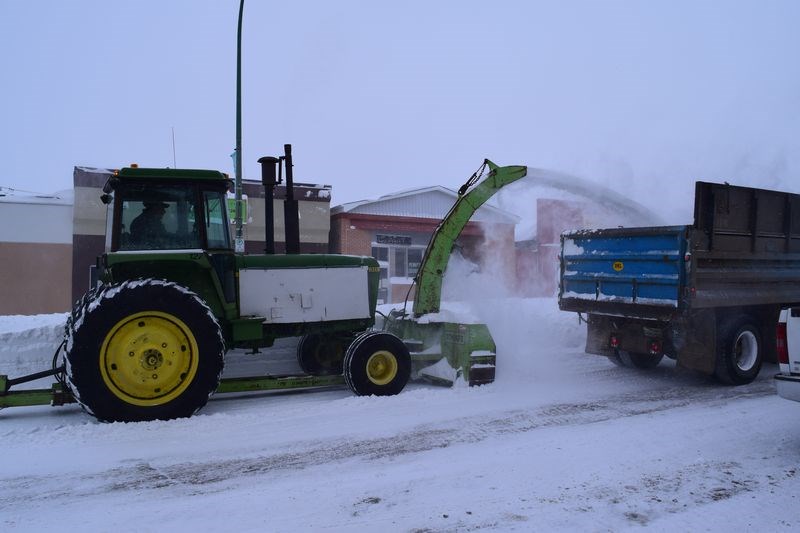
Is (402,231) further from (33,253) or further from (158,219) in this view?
(158,219)

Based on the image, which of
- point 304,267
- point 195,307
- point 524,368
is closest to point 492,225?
point 524,368

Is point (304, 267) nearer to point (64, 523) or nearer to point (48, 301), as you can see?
point (64, 523)

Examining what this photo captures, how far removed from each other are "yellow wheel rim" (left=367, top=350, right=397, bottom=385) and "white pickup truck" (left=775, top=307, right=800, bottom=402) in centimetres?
408

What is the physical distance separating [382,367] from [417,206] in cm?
1679

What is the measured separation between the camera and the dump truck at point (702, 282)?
8.06m

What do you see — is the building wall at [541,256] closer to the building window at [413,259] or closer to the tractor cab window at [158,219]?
the building window at [413,259]

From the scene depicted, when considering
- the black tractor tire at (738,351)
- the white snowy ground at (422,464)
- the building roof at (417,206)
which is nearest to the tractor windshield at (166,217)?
the white snowy ground at (422,464)

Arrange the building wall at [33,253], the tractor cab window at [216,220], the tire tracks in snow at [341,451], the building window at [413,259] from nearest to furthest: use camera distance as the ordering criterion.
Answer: the tire tracks in snow at [341,451]
the tractor cab window at [216,220]
the building wall at [33,253]
the building window at [413,259]

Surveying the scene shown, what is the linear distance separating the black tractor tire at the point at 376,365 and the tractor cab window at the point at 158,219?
7.33 feet

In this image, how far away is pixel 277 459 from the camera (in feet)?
16.9

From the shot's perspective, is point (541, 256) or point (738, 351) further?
point (541, 256)

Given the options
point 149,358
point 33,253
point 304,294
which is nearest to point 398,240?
point 33,253

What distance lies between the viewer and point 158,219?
6.67m

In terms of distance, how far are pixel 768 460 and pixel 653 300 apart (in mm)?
3202
